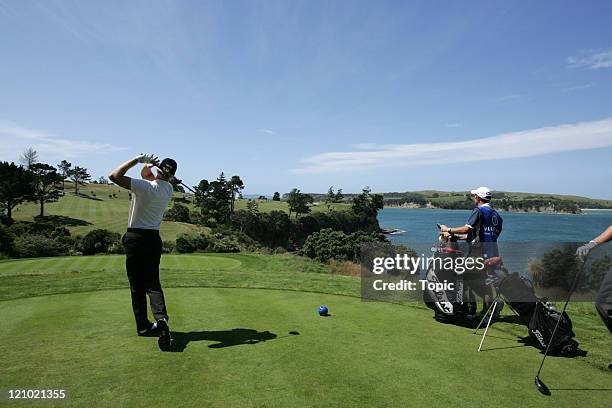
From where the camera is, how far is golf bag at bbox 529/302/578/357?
19.0 feet

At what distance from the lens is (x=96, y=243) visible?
40.1m

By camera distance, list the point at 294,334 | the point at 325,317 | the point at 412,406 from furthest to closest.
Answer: the point at 325,317, the point at 294,334, the point at 412,406

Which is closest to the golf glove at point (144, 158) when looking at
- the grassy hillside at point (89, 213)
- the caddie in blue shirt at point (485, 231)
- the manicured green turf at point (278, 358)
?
the manicured green turf at point (278, 358)

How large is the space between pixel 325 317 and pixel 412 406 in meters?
3.55

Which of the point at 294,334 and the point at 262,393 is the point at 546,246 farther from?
the point at 262,393

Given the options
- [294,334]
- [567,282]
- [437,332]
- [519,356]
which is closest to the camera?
[519,356]

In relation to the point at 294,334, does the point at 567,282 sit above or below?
below

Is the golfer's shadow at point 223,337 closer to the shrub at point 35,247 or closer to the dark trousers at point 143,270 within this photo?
the dark trousers at point 143,270

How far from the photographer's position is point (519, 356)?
5754 mm

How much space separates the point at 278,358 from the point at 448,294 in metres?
4.29

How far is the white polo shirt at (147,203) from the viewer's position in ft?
19.3

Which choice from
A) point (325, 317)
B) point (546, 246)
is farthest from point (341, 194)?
point (325, 317)

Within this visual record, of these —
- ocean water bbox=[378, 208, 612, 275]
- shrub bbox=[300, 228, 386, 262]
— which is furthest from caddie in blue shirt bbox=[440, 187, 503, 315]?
shrub bbox=[300, 228, 386, 262]

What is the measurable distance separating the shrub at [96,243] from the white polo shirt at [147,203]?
38732 mm
